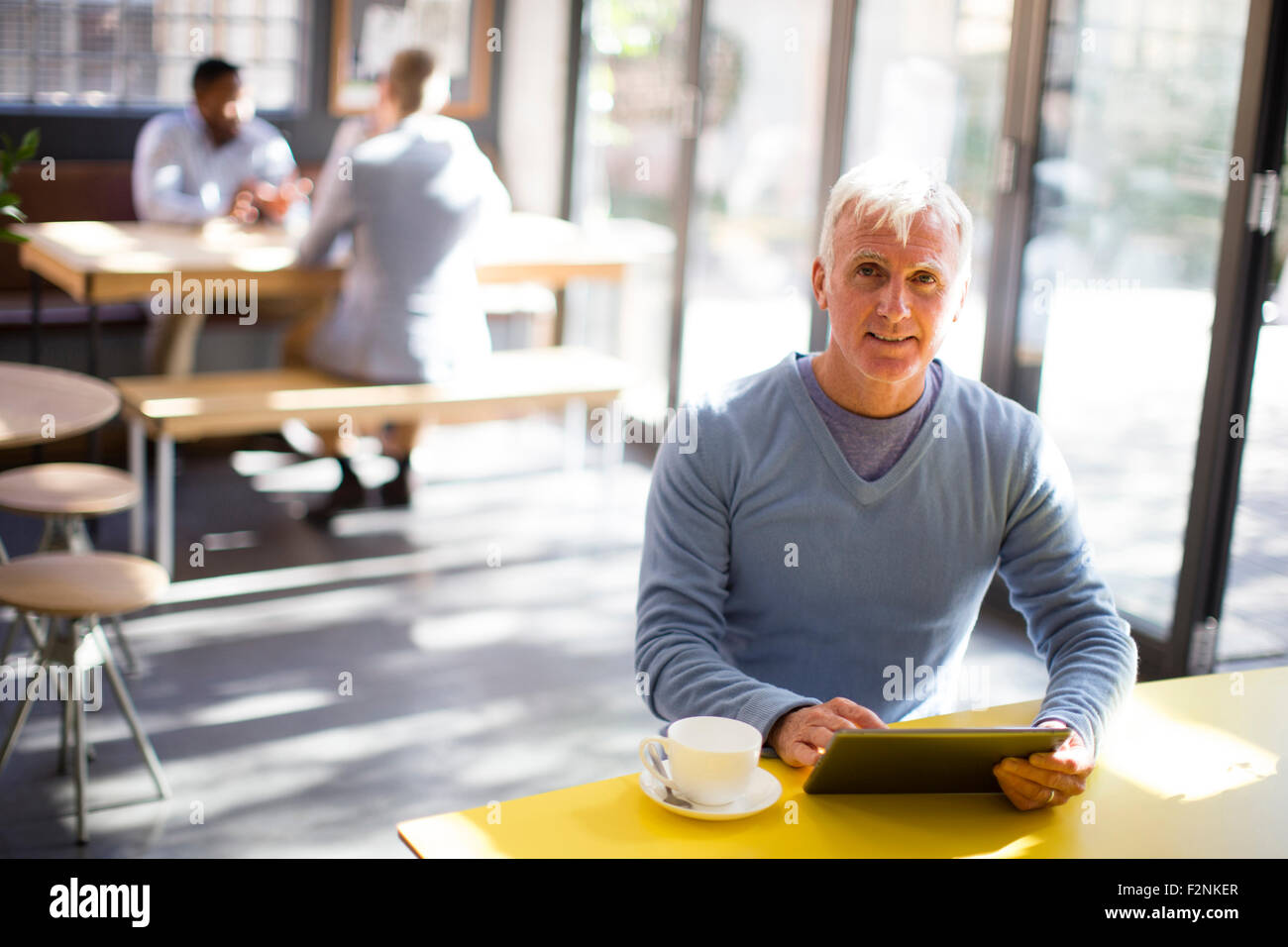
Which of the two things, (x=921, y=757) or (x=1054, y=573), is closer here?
(x=921, y=757)

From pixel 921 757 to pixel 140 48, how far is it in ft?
17.5

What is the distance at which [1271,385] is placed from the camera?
3494 mm

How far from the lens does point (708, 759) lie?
1.44 metres

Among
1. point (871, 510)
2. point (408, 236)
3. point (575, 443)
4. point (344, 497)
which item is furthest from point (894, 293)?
point (575, 443)

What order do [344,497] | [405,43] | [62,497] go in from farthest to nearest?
[405,43]
[344,497]
[62,497]

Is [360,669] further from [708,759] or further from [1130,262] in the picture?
[708,759]

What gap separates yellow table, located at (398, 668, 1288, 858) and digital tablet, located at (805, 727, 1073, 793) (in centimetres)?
2

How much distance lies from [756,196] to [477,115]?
5.86 feet

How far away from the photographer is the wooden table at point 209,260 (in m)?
4.23

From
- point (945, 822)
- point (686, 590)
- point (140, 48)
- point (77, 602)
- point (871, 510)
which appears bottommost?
point (77, 602)

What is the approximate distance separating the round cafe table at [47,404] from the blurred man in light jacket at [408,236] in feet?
3.83

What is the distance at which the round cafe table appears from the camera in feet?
9.57

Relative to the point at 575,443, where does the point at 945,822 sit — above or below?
above

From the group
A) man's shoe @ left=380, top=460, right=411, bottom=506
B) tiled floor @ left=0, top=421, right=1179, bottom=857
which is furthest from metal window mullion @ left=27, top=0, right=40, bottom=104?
man's shoe @ left=380, top=460, right=411, bottom=506
